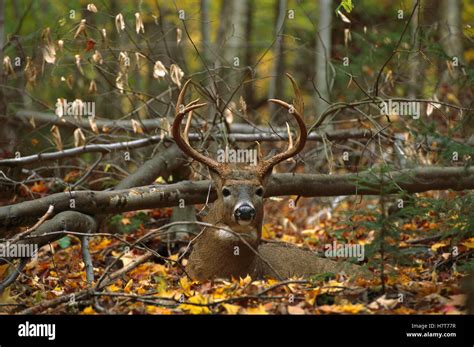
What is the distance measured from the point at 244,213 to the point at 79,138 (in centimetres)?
231

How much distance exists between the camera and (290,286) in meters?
5.93

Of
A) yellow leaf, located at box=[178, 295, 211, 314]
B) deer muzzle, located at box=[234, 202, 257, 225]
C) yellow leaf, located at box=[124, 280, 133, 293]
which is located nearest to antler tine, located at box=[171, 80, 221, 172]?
deer muzzle, located at box=[234, 202, 257, 225]

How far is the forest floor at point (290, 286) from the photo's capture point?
525 cm

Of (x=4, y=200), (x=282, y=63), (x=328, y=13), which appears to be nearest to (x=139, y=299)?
(x=4, y=200)

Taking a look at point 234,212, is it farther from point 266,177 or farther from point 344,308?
point 344,308

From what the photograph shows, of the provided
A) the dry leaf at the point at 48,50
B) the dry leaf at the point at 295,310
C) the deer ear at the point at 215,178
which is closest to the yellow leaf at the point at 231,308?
the dry leaf at the point at 295,310

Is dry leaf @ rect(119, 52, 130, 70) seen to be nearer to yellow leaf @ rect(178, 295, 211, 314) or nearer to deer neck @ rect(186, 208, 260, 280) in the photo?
deer neck @ rect(186, 208, 260, 280)

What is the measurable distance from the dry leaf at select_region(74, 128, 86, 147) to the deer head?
4.33 feet

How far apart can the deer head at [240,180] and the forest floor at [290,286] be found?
1.80 ft

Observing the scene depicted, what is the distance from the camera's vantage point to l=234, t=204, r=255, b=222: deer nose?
6535mm

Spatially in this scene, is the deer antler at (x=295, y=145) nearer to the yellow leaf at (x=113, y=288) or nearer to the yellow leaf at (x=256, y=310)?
the yellow leaf at (x=113, y=288)

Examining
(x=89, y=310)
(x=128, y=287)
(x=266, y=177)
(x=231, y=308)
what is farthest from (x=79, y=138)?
(x=231, y=308)

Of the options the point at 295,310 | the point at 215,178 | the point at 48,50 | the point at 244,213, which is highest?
the point at 48,50

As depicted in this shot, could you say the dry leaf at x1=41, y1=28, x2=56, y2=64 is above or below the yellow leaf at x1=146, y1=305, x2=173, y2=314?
above
